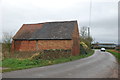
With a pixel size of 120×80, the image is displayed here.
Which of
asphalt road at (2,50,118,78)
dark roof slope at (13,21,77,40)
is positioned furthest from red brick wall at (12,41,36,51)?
asphalt road at (2,50,118,78)

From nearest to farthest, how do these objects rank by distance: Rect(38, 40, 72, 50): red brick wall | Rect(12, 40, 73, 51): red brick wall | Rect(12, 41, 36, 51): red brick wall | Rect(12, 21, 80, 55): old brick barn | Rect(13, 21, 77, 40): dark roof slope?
Rect(38, 40, 72, 50): red brick wall < Rect(12, 40, 73, 51): red brick wall < Rect(12, 21, 80, 55): old brick barn < Rect(13, 21, 77, 40): dark roof slope < Rect(12, 41, 36, 51): red brick wall

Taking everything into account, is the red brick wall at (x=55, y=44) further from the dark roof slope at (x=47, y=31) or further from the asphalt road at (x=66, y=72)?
the asphalt road at (x=66, y=72)

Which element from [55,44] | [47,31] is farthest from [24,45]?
[55,44]

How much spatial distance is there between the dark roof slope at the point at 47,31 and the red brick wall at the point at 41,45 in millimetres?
880

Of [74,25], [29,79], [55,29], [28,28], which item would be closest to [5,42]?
[28,28]

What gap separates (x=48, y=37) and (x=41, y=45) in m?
2.21

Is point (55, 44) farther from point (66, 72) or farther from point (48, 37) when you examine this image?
point (66, 72)

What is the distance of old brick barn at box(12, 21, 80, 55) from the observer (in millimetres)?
27781

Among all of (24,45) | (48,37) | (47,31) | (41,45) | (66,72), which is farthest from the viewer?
(47,31)

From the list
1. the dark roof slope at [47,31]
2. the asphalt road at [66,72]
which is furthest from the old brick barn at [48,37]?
the asphalt road at [66,72]

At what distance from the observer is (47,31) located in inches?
1225

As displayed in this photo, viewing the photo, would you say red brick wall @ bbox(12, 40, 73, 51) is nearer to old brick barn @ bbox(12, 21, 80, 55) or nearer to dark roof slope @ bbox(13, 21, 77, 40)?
old brick barn @ bbox(12, 21, 80, 55)

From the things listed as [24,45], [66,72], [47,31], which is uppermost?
[47,31]

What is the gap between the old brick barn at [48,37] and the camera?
2778 centimetres
